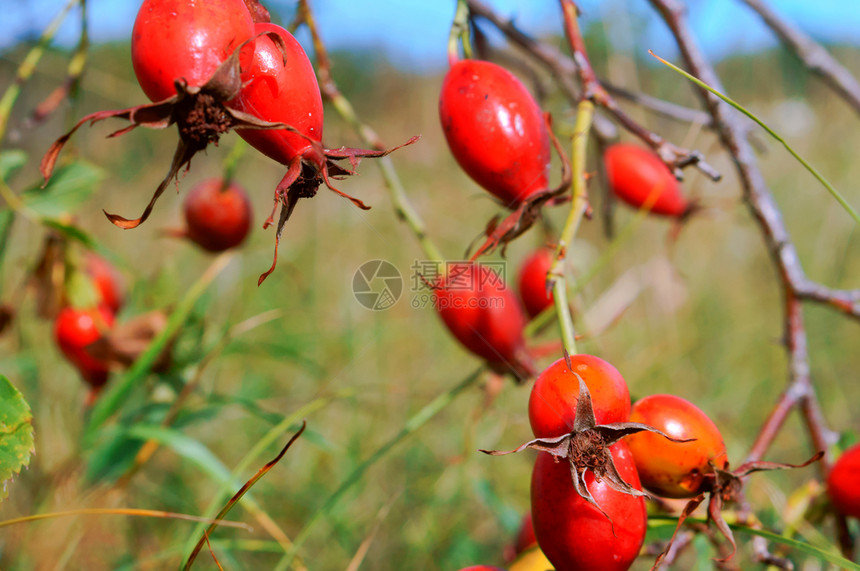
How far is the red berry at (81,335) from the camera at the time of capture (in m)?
1.47

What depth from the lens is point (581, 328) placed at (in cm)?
159

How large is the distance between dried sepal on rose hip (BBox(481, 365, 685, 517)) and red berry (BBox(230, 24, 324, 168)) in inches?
14.9

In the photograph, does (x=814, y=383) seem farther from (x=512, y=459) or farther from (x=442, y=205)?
(x=442, y=205)

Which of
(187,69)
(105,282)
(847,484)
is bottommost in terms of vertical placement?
(105,282)

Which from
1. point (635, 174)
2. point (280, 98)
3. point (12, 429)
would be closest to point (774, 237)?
point (635, 174)

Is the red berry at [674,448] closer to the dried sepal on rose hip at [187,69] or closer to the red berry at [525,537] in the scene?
the red berry at [525,537]

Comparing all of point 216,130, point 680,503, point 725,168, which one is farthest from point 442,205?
point 216,130

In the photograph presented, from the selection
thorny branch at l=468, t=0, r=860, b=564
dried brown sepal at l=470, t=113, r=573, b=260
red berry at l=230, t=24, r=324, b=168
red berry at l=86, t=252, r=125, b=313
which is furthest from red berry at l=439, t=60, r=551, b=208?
red berry at l=86, t=252, r=125, b=313

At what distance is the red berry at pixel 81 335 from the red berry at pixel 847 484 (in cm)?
145

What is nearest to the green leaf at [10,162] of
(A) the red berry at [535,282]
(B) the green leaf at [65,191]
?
(B) the green leaf at [65,191]

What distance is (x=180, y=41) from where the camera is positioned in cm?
64

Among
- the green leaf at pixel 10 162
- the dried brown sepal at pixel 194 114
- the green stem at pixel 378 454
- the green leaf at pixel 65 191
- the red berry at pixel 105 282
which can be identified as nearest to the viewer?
the dried brown sepal at pixel 194 114

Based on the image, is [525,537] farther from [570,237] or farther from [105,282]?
[105,282]

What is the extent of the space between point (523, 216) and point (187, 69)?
18.6 inches
